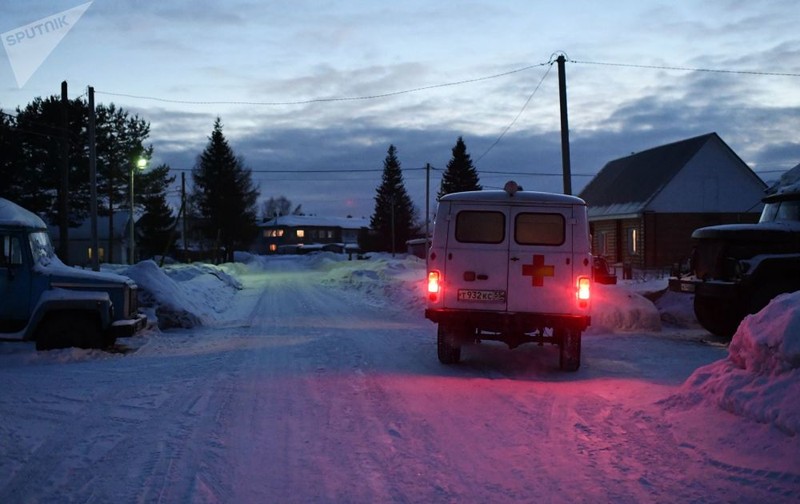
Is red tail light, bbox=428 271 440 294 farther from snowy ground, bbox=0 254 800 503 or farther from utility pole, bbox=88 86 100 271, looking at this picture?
utility pole, bbox=88 86 100 271

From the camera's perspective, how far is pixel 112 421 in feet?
23.1

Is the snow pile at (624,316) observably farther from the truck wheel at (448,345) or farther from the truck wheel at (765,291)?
the truck wheel at (448,345)

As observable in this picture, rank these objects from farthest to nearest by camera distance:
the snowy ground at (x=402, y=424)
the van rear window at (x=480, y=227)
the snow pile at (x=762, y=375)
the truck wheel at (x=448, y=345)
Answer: the truck wheel at (x=448, y=345)
the van rear window at (x=480, y=227)
the snow pile at (x=762, y=375)
the snowy ground at (x=402, y=424)

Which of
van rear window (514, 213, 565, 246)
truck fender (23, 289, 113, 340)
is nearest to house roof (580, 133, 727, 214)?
van rear window (514, 213, 565, 246)

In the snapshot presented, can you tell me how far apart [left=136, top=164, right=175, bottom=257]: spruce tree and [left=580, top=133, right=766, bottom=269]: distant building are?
3574 centimetres

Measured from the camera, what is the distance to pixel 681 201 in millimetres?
34906

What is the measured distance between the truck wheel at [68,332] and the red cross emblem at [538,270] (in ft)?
23.7

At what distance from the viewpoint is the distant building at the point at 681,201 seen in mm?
34781

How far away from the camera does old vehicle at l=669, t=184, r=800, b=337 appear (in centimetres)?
1366

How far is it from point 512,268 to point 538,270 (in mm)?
367

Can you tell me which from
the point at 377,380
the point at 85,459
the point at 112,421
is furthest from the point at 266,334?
the point at 85,459

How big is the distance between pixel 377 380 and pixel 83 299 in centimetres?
565

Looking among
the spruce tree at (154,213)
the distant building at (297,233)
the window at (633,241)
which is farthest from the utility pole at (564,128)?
the distant building at (297,233)

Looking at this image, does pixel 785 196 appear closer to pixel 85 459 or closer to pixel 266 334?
Answer: pixel 266 334
